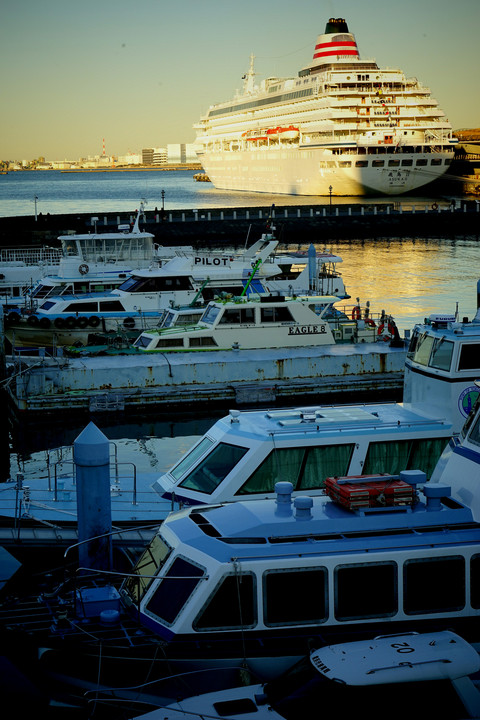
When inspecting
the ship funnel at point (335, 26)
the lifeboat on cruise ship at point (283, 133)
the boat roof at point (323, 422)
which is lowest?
the boat roof at point (323, 422)

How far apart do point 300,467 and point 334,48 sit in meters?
116

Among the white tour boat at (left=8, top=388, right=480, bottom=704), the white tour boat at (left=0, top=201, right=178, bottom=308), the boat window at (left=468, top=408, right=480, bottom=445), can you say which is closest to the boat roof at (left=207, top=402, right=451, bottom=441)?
the boat window at (left=468, top=408, right=480, bottom=445)

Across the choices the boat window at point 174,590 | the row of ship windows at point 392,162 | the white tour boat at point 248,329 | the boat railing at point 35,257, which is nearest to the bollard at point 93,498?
the boat window at point 174,590

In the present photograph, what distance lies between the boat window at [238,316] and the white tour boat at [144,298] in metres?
1.84

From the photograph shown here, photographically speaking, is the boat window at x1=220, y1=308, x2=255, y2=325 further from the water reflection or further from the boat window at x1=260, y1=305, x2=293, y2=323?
the water reflection

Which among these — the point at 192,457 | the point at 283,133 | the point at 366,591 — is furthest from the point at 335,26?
the point at 366,591

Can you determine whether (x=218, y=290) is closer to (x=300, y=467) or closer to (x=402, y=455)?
(x=402, y=455)

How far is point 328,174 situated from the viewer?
106 meters

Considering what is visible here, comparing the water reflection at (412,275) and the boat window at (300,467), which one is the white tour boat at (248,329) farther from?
the boat window at (300,467)

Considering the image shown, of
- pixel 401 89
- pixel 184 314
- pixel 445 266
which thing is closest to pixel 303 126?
pixel 401 89

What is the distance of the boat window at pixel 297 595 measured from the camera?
830 cm

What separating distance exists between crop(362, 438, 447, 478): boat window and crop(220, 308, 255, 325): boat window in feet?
40.0

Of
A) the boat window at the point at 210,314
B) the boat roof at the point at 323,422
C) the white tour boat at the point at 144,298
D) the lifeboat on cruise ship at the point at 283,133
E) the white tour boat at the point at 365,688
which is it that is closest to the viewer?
the white tour boat at the point at 365,688

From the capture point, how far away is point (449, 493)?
29.8 feet
